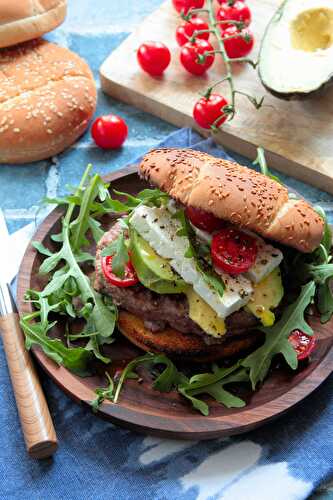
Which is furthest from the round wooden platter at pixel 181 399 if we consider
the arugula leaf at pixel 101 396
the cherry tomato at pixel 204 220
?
the cherry tomato at pixel 204 220

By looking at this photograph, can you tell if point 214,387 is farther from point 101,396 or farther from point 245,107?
point 245,107

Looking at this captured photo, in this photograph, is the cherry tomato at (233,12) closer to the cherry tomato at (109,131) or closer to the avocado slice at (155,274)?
the cherry tomato at (109,131)

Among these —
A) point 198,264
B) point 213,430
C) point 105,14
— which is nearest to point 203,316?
point 198,264

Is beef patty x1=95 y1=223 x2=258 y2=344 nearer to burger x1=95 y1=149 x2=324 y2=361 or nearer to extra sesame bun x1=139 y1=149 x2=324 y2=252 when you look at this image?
burger x1=95 y1=149 x2=324 y2=361

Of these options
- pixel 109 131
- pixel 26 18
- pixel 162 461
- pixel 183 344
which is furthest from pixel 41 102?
pixel 162 461

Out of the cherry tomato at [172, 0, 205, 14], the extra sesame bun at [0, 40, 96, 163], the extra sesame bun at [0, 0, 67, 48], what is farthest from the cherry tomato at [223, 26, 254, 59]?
the extra sesame bun at [0, 0, 67, 48]

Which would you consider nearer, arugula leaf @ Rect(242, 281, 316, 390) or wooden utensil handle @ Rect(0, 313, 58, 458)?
wooden utensil handle @ Rect(0, 313, 58, 458)
